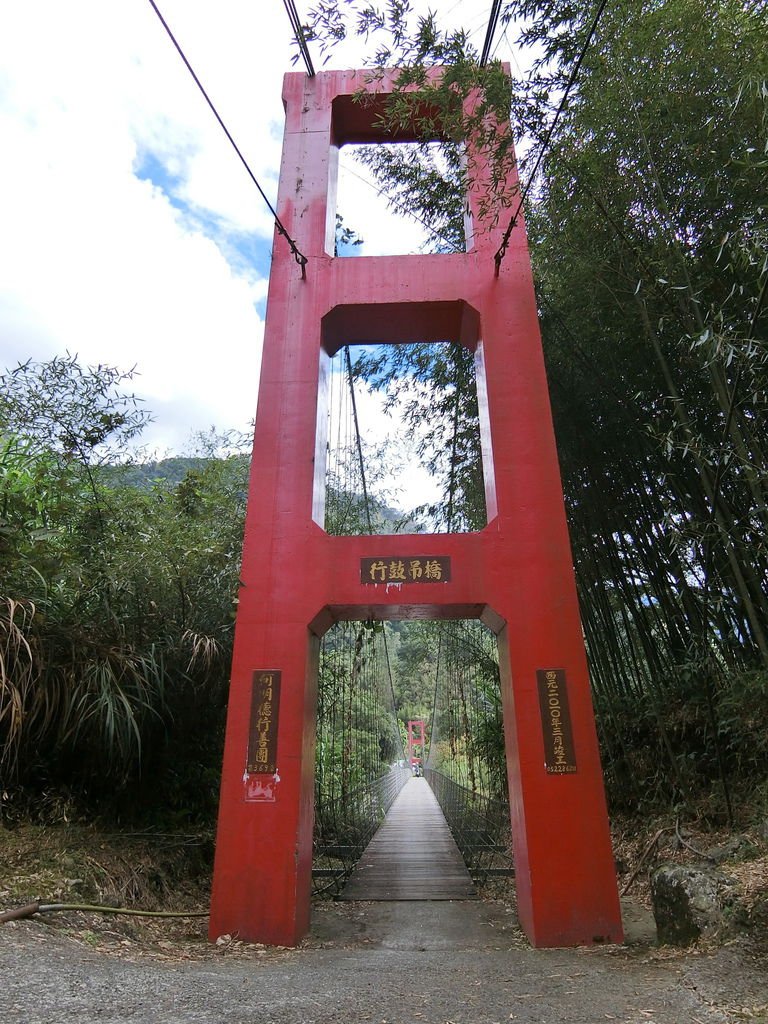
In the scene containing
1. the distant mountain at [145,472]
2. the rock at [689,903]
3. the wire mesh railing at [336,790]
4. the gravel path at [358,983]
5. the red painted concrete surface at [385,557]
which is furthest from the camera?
the wire mesh railing at [336,790]

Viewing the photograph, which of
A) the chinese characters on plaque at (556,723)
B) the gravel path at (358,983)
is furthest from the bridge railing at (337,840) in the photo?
the chinese characters on plaque at (556,723)

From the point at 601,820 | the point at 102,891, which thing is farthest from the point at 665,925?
the point at 102,891

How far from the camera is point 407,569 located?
11.0ft

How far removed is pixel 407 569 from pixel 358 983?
186 cm

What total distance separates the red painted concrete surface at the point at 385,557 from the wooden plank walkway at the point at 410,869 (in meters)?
1.16

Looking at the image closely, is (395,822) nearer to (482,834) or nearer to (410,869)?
(482,834)

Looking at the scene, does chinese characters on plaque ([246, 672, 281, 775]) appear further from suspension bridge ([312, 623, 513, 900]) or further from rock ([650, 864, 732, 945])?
rock ([650, 864, 732, 945])

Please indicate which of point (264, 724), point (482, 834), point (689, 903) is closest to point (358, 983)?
point (264, 724)

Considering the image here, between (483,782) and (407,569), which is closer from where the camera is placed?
(407,569)

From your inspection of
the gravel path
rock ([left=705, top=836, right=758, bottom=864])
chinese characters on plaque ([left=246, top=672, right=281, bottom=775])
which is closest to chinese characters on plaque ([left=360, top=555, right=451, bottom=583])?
chinese characters on plaque ([left=246, top=672, right=281, bottom=775])

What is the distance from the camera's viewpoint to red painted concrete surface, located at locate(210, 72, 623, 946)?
9.15 feet

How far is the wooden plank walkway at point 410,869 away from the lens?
13.0ft

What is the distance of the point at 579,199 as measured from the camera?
358 centimetres

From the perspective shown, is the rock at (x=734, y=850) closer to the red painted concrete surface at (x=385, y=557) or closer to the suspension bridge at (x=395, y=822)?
the red painted concrete surface at (x=385, y=557)
